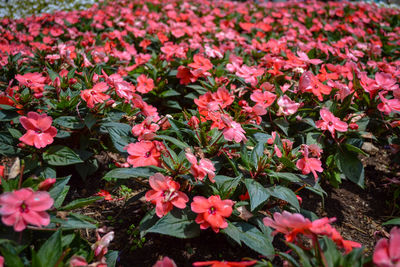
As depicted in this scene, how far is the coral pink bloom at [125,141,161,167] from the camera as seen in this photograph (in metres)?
1.53

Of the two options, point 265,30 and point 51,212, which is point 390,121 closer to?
point 51,212

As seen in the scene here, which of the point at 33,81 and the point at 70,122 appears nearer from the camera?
the point at 70,122

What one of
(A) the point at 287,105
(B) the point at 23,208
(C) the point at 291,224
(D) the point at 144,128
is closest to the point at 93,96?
(D) the point at 144,128

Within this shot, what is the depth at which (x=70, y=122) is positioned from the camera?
188 centimetres

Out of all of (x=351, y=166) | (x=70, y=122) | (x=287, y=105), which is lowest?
(x=351, y=166)

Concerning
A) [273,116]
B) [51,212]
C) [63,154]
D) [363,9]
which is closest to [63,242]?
[51,212]

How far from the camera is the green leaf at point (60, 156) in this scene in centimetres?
175

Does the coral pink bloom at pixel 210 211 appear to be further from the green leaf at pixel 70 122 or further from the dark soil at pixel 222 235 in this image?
the green leaf at pixel 70 122

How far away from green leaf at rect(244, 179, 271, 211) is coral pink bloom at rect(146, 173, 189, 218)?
343mm

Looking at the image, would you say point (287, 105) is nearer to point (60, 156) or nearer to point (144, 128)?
point (144, 128)

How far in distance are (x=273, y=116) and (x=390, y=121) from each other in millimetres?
893

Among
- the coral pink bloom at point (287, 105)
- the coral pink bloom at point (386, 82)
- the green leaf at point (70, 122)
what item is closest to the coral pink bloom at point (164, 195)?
the green leaf at point (70, 122)

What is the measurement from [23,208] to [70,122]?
34.6 inches

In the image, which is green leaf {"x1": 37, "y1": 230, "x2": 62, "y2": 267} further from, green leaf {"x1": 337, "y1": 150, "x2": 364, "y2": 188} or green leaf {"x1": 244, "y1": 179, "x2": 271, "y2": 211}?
green leaf {"x1": 337, "y1": 150, "x2": 364, "y2": 188}
